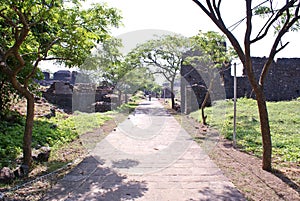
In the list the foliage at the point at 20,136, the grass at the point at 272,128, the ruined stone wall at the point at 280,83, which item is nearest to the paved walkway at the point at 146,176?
the foliage at the point at 20,136

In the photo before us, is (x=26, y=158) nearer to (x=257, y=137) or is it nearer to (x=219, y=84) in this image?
(x=257, y=137)

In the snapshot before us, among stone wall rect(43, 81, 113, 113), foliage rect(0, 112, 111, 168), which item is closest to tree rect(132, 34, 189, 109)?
stone wall rect(43, 81, 113, 113)

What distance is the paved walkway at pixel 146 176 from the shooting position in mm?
3846

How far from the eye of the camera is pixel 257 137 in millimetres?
7938

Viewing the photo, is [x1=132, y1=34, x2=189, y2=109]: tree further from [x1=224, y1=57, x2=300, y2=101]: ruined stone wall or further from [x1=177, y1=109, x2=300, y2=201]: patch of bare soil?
[x1=177, y1=109, x2=300, y2=201]: patch of bare soil

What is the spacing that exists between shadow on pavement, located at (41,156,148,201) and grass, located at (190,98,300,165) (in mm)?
3214

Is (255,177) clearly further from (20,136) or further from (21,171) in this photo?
(20,136)

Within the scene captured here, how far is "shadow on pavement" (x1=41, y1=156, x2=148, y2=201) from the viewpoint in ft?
12.5

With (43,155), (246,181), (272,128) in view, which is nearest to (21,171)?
(43,155)

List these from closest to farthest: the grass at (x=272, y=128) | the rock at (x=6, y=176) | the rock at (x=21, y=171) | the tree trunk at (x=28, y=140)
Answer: the rock at (x=6, y=176), the rock at (x=21, y=171), the tree trunk at (x=28, y=140), the grass at (x=272, y=128)

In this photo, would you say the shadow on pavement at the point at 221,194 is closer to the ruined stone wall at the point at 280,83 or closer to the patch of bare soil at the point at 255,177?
the patch of bare soil at the point at 255,177

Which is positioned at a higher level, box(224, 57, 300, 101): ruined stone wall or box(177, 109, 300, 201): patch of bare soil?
box(224, 57, 300, 101): ruined stone wall

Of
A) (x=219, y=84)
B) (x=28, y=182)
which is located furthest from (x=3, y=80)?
(x=219, y=84)

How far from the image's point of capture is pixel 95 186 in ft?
13.8
